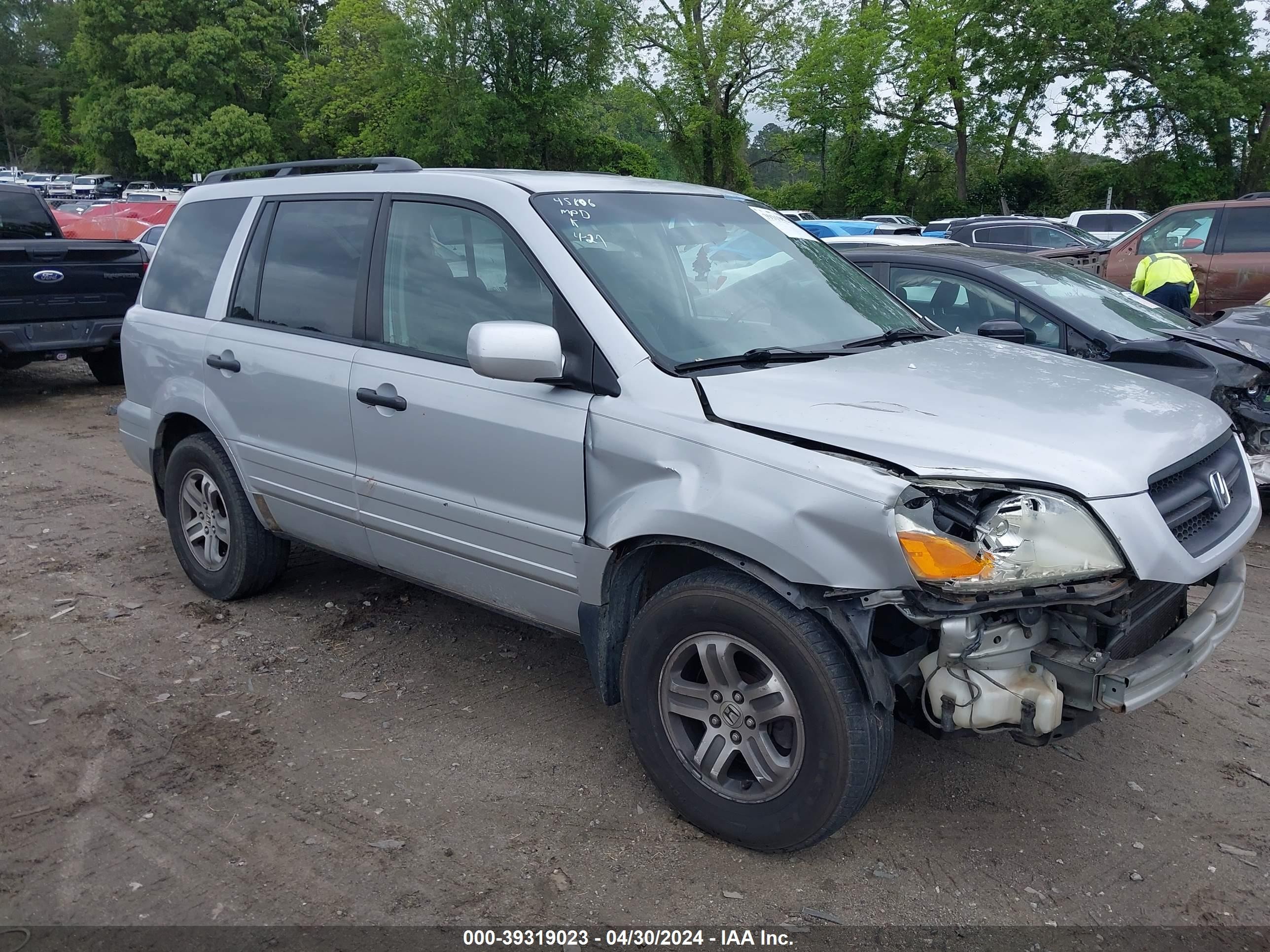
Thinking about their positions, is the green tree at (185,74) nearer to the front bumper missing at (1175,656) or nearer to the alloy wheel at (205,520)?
the alloy wheel at (205,520)

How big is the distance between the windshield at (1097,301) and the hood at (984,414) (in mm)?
2947

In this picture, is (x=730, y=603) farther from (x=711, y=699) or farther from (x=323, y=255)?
(x=323, y=255)

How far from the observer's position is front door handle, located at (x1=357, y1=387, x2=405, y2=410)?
3.91 meters

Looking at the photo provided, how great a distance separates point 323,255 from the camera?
4.42 metres

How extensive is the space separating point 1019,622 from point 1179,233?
34.3 ft

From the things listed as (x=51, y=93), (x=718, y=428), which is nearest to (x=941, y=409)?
(x=718, y=428)

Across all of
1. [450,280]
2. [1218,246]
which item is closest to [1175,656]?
[450,280]

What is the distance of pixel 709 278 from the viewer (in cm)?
383

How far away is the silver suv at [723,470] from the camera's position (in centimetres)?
279

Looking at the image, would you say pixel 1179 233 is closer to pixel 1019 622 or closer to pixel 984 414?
pixel 984 414

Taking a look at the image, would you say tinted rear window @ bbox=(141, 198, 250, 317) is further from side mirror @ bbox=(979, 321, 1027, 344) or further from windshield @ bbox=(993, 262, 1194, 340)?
windshield @ bbox=(993, 262, 1194, 340)

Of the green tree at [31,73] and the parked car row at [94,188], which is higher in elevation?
the green tree at [31,73]

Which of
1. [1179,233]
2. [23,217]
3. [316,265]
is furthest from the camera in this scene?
[1179,233]

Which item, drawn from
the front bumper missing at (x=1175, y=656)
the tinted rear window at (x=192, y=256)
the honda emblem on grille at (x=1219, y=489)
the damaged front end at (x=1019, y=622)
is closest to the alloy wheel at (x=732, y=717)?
the damaged front end at (x=1019, y=622)
